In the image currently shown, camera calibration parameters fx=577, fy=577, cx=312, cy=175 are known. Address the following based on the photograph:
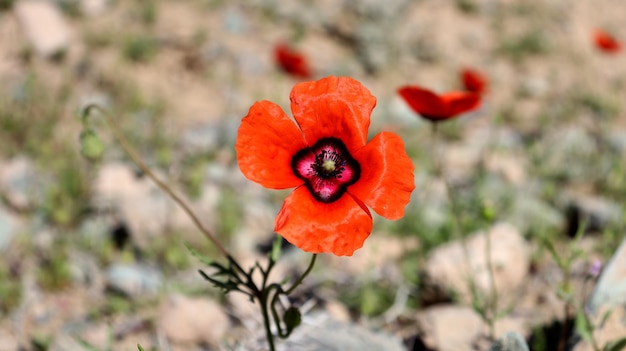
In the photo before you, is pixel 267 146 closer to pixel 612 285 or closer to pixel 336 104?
pixel 336 104

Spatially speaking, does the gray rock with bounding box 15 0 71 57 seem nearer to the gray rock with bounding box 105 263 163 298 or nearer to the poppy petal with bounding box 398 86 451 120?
the gray rock with bounding box 105 263 163 298

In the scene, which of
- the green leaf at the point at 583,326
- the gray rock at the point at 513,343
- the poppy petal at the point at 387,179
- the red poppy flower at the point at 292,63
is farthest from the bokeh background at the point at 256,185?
the red poppy flower at the point at 292,63

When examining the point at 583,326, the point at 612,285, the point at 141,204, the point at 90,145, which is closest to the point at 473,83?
the point at 612,285

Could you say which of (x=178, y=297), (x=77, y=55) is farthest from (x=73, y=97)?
(x=178, y=297)

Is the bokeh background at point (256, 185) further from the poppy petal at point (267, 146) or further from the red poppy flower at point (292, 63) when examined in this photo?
the red poppy flower at point (292, 63)

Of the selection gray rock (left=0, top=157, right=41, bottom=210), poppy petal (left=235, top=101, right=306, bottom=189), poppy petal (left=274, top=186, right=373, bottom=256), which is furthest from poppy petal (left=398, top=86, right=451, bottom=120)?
gray rock (left=0, top=157, right=41, bottom=210)

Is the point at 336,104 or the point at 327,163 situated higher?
the point at 336,104
